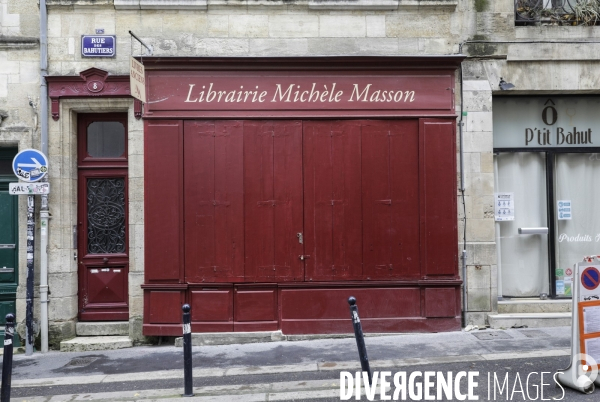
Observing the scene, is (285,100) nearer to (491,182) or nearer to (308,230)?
(308,230)

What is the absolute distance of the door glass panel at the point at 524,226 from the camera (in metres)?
9.88

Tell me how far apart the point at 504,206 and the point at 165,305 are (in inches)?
230

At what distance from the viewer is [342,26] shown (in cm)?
952

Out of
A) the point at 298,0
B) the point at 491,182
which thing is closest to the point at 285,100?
Answer: the point at 298,0

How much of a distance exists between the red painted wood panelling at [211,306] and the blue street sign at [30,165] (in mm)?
2928

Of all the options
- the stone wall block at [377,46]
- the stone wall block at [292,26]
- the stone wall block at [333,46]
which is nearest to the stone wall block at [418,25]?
the stone wall block at [377,46]

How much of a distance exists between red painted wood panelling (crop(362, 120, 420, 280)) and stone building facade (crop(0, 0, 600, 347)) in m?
0.84

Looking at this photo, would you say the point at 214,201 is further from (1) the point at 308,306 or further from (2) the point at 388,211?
(2) the point at 388,211

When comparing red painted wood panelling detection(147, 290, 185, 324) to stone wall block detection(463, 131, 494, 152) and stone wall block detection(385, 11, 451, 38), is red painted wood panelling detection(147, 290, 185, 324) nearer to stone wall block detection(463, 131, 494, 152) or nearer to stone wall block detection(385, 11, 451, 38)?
stone wall block detection(463, 131, 494, 152)

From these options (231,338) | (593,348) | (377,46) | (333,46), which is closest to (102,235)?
(231,338)

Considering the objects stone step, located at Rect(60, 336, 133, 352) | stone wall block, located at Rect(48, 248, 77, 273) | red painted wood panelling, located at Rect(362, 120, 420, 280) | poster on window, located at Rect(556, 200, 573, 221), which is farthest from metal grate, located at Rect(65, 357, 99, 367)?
poster on window, located at Rect(556, 200, 573, 221)

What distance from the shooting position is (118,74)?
9.34 metres

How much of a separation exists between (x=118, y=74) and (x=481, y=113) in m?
5.93

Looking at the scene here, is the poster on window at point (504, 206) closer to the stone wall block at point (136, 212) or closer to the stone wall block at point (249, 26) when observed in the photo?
the stone wall block at point (249, 26)
